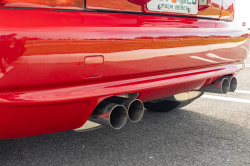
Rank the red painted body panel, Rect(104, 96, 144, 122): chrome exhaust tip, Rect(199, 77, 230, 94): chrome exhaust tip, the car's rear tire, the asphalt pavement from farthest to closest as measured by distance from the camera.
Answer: the car's rear tire → Rect(199, 77, 230, 94): chrome exhaust tip → the asphalt pavement → Rect(104, 96, 144, 122): chrome exhaust tip → the red painted body panel

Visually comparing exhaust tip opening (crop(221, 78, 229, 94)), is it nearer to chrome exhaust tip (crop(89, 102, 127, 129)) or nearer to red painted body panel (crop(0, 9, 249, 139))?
red painted body panel (crop(0, 9, 249, 139))

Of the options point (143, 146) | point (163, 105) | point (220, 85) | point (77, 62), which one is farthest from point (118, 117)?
point (163, 105)

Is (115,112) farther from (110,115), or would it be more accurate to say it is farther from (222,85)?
(222,85)

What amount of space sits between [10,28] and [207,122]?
2175 millimetres

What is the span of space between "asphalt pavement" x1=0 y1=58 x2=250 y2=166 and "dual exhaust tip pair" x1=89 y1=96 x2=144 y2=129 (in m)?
0.47

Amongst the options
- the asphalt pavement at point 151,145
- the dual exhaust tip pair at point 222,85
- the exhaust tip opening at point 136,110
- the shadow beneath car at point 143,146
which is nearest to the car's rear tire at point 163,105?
the asphalt pavement at point 151,145

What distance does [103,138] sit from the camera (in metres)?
2.48

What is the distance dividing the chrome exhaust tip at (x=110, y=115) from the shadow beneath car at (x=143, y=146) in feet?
1.58

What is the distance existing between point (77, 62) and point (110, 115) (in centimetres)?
42

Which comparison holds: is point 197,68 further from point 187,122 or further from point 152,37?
point 187,122

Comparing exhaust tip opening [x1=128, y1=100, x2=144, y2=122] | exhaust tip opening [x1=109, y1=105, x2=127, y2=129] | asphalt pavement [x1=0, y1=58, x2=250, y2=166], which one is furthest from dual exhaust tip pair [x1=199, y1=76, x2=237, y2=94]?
exhaust tip opening [x1=109, y1=105, x2=127, y2=129]

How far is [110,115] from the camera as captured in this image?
1.68 meters

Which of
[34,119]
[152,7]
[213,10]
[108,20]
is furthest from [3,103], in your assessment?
[213,10]

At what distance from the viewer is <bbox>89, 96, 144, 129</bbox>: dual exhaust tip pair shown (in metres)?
1.60
